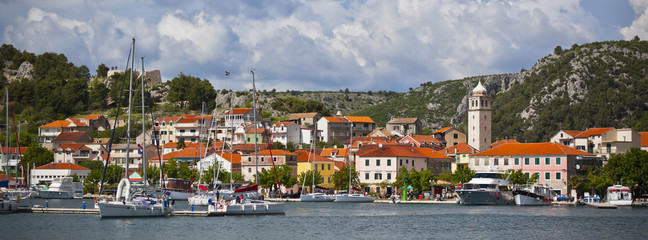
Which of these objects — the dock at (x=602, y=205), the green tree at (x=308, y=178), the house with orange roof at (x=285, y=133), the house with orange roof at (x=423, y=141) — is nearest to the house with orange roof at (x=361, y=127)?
the house with orange roof at (x=285, y=133)

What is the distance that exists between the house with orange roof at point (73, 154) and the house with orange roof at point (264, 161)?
34.4m

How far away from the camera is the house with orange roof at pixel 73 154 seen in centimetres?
14038

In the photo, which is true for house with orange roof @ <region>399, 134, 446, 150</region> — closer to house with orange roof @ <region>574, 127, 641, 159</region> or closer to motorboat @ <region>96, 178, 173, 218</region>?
house with orange roof @ <region>574, 127, 641, 159</region>

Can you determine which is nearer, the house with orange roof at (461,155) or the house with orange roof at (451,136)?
the house with orange roof at (461,155)

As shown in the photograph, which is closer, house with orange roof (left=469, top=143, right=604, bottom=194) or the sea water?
the sea water

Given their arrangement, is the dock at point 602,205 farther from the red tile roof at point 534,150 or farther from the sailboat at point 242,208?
the sailboat at point 242,208

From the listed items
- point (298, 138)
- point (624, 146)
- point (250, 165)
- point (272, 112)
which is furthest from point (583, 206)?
point (272, 112)

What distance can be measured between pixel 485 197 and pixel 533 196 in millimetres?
5456

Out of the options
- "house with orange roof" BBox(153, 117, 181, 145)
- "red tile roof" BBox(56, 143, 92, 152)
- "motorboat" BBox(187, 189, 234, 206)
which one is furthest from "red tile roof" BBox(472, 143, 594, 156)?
"red tile roof" BBox(56, 143, 92, 152)

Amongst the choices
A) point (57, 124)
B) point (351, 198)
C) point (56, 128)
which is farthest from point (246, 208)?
point (57, 124)

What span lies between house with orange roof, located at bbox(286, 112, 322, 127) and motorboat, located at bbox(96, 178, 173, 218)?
94.7 metres

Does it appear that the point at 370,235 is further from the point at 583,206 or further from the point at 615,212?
the point at 583,206

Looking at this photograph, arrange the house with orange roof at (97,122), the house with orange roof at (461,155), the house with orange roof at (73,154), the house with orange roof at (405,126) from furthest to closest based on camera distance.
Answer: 1. the house with orange roof at (97,122)
2. the house with orange roof at (405,126)
3. the house with orange roof at (73,154)
4. the house with orange roof at (461,155)

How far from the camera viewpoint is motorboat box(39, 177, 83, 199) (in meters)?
111
